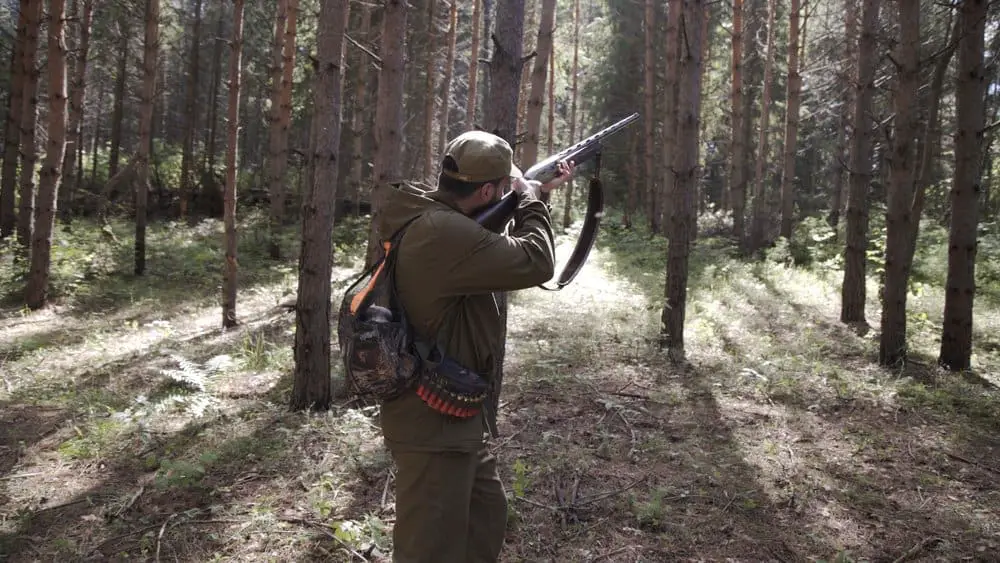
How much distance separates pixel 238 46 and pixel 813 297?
11938 mm

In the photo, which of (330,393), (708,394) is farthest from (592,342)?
(330,393)

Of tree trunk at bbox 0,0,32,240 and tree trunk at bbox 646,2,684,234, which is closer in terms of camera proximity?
tree trunk at bbox 0,0,32,240

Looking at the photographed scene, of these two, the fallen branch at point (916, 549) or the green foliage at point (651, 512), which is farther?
the green foliage at point (651, 512)

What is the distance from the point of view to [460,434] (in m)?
2.96

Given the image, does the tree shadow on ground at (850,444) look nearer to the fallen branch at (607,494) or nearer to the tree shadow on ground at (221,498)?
the fallen branch at (607,494)

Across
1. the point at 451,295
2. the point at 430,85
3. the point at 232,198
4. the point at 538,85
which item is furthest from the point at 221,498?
the point at 430,85

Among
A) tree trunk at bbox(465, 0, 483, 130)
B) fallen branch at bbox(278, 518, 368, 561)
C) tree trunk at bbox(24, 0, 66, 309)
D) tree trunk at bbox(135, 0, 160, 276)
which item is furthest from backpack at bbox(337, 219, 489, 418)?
tree trunk at bbox(465, 0, 483, 130)

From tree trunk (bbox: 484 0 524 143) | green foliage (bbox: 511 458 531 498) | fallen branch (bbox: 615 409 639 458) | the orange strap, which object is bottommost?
green foliage (bbox: 511 458 531 498)

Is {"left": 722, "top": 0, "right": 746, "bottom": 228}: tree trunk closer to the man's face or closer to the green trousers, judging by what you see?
the man's face

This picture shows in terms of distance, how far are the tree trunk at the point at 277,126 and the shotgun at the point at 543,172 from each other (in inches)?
505

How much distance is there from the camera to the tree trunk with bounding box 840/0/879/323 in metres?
10.6

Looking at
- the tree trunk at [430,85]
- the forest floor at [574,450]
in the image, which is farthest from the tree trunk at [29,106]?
the tree trunk at [430,85]

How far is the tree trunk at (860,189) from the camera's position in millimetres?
10602

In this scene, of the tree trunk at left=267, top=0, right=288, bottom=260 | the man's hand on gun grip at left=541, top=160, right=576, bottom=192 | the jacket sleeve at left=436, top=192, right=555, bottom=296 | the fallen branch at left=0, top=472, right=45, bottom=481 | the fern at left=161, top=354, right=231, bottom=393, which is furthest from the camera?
the tree trunk at left=267, top=0, right=288, bottom=260
